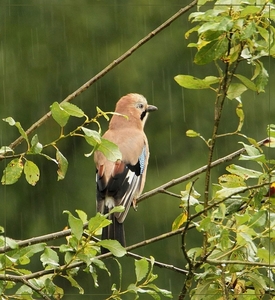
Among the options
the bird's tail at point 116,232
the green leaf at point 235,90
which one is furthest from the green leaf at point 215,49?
the bird's tail at point 116,232

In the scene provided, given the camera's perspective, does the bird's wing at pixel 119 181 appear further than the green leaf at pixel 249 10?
Yes

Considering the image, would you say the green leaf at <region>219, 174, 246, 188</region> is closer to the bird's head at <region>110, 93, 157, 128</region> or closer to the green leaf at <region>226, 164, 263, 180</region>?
the green leaf at <region>226, 164, 263, 180</region>

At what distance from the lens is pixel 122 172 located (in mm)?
4184

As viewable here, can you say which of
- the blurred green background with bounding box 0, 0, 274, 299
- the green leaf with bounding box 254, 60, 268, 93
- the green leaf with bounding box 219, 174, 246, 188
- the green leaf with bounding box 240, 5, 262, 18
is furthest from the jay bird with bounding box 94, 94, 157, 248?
the blurred green background with bounding box 0, 0, 274, 299

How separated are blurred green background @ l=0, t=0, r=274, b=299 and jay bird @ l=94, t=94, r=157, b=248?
162 inches

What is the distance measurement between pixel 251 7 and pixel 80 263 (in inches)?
31.8

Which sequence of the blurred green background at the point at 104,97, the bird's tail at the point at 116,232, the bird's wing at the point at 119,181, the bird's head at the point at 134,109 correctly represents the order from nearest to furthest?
the bird's tail at the point at 116,232 → the bird's wing at the point at 119,181 → the bird's head at the point at 134,109 → the blurred green background at the point at 104,97

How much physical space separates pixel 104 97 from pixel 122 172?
5.74m

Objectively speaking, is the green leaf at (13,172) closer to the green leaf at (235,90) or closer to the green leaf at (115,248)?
the green leaf at (115,248)

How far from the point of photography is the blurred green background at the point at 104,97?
9078mm

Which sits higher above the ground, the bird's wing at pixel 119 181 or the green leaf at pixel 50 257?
the green leaf at pixel 50 257

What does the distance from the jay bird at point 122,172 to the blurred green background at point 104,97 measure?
13.5 feet

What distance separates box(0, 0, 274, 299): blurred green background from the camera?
29.8 feet

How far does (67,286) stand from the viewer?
959cm
